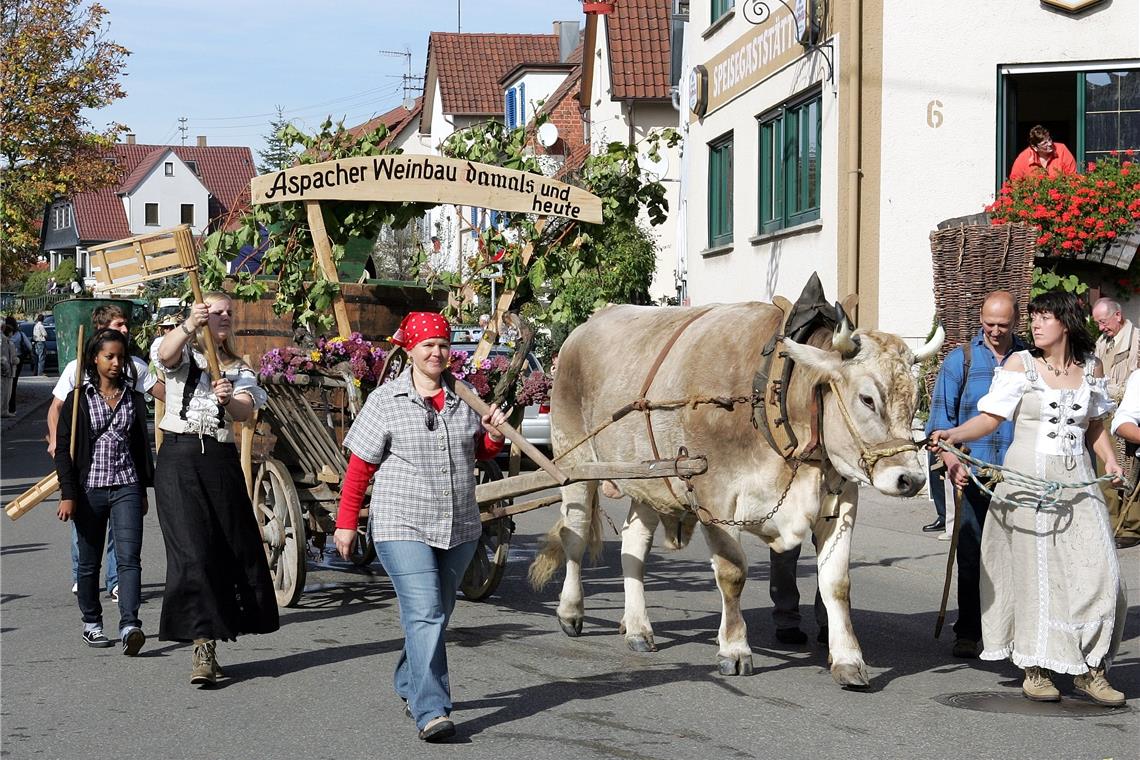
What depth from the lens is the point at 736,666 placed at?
7324 millimetres

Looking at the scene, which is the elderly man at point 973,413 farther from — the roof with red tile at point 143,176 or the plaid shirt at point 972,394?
the roof with red tile at point 143,176

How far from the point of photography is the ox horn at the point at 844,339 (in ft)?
22.2

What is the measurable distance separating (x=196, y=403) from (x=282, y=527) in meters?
2.13

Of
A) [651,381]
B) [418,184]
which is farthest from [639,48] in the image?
[651,381]

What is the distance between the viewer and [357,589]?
10.0 m

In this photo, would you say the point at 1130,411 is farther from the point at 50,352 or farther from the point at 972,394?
the point at 50,352

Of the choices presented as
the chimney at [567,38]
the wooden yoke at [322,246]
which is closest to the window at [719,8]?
the wooden yoke at [322,246]

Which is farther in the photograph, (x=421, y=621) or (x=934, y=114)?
(x=934, y=114)

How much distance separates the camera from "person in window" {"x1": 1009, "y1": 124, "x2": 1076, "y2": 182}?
14.6 metres

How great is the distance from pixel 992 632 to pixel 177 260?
4416mm

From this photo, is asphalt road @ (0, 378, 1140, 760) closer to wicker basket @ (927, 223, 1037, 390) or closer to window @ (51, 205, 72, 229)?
wicker basket @ (927, 223, 1037, 390)

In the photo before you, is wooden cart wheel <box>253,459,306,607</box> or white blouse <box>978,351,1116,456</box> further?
A: wooden cart wheel <box>253,459,306,607</box>

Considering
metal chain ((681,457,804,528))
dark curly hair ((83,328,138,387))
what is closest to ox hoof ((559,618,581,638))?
metal chain ((681,457,804,528))

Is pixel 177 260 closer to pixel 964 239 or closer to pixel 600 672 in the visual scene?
pixel 600 672
